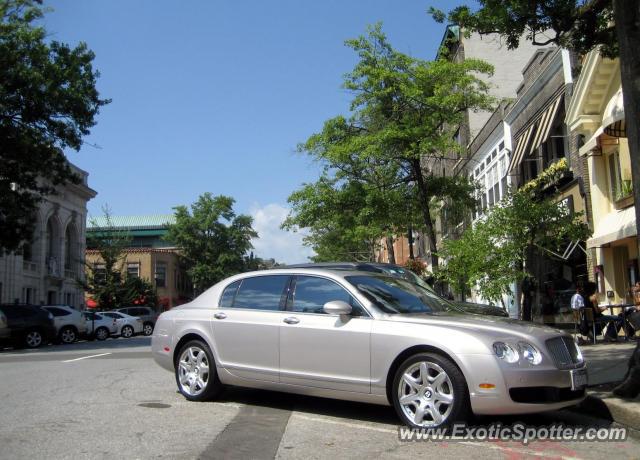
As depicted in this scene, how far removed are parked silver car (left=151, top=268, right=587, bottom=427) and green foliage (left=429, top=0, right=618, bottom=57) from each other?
14.2 ft

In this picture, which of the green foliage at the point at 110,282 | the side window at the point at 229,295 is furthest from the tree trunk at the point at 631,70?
the green foliage at the point at 110,282

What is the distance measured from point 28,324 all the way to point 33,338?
1.78 ft

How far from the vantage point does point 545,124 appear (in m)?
21.2

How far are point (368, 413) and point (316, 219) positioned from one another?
1730 centimetres

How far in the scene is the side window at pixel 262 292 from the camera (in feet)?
24.2

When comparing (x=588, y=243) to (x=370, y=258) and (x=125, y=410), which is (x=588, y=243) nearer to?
(x=125, y=410)

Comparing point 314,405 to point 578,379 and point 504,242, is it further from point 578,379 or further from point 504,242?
point 504,242

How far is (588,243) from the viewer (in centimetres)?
1762

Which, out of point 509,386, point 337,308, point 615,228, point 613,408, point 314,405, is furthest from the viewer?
point 615,228

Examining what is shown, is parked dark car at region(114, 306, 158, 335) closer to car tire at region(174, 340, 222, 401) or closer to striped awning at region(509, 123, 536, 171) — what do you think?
striped awning at region(509, 123, 536, 171)

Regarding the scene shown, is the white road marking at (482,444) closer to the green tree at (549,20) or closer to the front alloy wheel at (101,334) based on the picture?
the green tree at (549,20)

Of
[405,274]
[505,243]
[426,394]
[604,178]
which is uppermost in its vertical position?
[604,178]

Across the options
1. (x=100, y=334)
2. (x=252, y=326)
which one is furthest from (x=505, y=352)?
(x=100, y=334)

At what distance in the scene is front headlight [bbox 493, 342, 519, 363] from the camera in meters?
5.68
